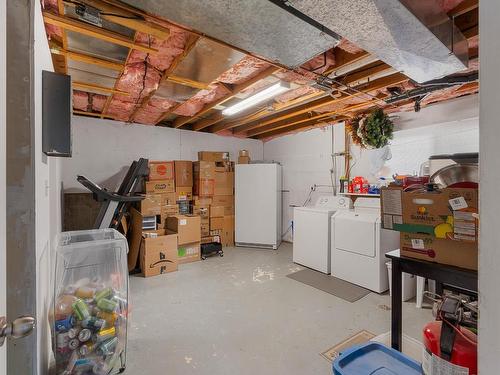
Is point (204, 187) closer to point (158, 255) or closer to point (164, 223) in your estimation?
point (164, 223)

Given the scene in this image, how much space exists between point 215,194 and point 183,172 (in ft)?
2.53

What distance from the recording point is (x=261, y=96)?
3168 mm

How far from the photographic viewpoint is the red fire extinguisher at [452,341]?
2.79 feet

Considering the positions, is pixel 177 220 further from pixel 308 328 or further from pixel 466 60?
pixel 466 60

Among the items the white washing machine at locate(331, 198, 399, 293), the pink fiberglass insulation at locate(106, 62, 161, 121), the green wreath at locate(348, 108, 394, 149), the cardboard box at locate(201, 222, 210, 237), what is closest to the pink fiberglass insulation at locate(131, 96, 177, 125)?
the pink fiberglass insulation at locate(106, 62, 161, 121)

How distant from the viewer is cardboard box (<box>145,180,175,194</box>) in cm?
433

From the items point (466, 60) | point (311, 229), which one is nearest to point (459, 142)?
point (466, 60)

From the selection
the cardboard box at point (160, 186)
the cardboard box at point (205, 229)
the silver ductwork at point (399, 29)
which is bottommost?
the cardboard box at point (205, 229)

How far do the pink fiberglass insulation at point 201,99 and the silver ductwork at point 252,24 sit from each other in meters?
1.31

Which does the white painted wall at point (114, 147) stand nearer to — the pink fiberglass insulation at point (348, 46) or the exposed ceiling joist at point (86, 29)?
the exposed ceiling joist at point (86, 29)

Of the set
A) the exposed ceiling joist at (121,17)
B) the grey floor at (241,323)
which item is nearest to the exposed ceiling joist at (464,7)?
the exposed ceiling joist at (121,17)

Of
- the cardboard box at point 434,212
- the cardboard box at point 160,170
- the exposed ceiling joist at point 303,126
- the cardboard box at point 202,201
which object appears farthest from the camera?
the cardboard box at point 202,201

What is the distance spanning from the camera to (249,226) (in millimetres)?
5359

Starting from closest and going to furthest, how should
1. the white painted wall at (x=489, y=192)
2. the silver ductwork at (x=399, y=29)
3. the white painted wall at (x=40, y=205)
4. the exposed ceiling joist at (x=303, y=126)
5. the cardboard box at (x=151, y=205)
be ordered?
the white painted wall at (x=489, y=192) < the white painted wall at (x=40, y=205) < the silver ductwork at (x=399, y=29) < the cardboard box at (x=151, y=205) < the exposed ceiling joist at (x=303, y=126)
